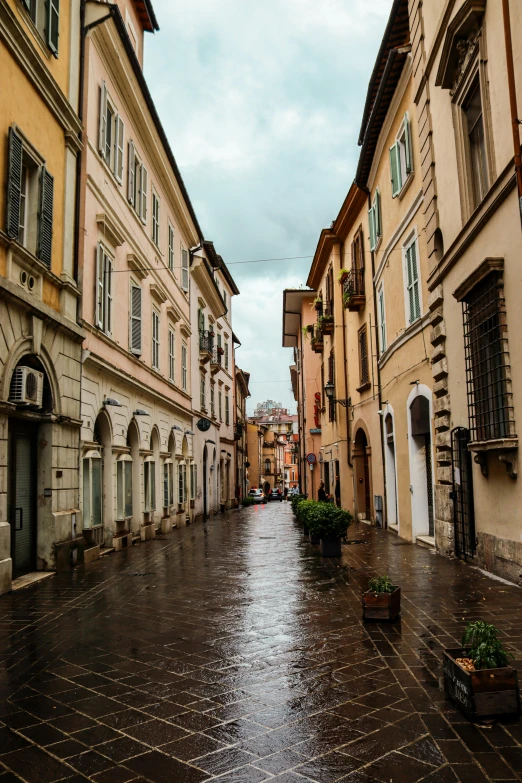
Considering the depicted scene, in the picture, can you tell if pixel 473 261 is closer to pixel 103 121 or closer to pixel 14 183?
pixel 14 183

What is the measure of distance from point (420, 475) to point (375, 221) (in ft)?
24.8

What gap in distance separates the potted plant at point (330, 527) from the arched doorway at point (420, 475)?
241 cm

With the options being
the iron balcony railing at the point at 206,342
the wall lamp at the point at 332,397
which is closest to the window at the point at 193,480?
the iron balcony railing at the point at 206,342

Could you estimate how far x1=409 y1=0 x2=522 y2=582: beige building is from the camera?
791 cm

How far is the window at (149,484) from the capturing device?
1777 cm

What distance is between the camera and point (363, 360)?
68.0ft

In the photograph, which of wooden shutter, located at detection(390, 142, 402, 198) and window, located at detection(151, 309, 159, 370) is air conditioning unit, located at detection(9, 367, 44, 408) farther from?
window, located at detection(151, 309, 159, 370)

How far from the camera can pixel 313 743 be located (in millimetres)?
3674

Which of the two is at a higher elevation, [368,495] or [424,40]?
[424,40]

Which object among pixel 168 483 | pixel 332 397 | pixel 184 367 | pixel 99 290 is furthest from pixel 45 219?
pixel 332 397

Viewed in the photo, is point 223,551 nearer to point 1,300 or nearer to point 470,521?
point 470,521

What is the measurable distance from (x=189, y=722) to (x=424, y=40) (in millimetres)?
12018

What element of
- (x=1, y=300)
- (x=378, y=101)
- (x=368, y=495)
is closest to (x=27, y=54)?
(x=1, y=300)

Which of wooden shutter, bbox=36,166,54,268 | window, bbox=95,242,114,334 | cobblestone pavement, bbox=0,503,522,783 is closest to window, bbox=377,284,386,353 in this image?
window, bbox=95,242,114,334
